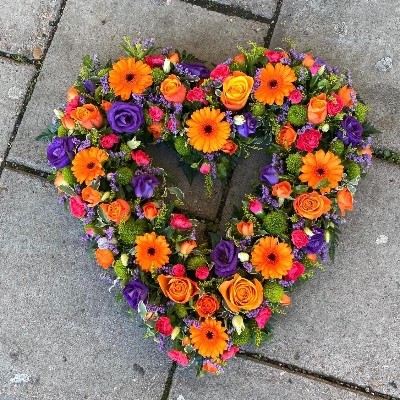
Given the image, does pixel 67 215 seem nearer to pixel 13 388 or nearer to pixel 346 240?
pixel 13 388

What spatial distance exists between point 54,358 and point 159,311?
65 centimetres

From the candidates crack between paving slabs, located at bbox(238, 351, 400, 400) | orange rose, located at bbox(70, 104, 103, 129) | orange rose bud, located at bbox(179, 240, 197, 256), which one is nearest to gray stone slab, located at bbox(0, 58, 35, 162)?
orange rose, located at bbox(70, 104, 103, 129)

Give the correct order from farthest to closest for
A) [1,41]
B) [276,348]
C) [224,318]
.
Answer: [1,41] < [276,348] < [224,318]

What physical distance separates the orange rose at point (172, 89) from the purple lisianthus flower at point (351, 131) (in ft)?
2.18

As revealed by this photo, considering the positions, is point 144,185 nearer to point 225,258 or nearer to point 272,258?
point 225,258

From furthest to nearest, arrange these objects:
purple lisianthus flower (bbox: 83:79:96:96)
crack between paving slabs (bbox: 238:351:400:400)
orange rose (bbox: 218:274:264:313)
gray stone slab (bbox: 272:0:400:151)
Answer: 1. gray stone slab (bbox: 272:0:400:151)
2. crack between paving slabs (bbox: 238:351:400:400)
3. purple lisianthus flower (bbox: 83:79:96:96)
4. orange rose (bbox: 218:274:264:313)

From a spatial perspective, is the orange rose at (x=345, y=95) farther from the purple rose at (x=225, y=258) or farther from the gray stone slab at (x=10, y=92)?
the gray stone slab at (x=10, y=92)

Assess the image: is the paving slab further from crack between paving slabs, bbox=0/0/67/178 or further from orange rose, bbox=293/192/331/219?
orange rose, bbox=293/192/331/219

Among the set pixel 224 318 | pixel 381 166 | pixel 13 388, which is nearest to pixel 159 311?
pixel 224 318

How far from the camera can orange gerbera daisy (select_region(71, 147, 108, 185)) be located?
2348 mm

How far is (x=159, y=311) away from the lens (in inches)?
94.4

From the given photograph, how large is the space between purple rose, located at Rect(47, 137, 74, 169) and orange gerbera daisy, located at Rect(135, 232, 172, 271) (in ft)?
1.46

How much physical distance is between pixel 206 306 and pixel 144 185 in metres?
0.54

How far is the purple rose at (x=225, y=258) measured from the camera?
234cm
